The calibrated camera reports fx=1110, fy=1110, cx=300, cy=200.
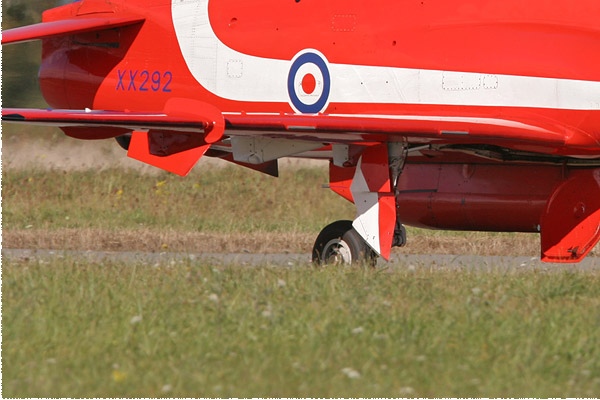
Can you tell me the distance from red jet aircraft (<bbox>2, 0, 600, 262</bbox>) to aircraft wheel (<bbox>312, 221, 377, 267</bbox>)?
16 mm

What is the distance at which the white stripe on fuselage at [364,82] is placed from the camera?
31.7 ft

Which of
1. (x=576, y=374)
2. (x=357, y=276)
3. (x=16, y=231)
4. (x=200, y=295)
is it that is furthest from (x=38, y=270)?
(x=16, y=231)

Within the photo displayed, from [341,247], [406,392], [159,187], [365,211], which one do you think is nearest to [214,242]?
[341,247]

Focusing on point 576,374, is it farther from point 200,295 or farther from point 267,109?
point 267,109

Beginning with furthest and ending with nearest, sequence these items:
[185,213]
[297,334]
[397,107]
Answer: [185,213] → [397,107] → [297,334]

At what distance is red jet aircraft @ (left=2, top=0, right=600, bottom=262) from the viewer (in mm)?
9750

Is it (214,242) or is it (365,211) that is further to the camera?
(214,242)

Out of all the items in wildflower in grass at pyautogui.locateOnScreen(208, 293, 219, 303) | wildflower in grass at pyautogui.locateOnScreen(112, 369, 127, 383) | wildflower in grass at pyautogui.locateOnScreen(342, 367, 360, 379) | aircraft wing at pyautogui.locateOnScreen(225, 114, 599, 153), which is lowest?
wildflower in grass at pyautogui.locateOnScreen(112, 369, 127, 383)

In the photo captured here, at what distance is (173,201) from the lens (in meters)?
18.6

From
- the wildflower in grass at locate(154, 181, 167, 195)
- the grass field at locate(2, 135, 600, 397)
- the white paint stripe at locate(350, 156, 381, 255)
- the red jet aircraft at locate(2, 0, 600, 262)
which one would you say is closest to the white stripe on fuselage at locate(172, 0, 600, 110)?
the red jet aircraft at locate(2, 0, 600, 262)

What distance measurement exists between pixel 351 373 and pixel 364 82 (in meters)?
5.20

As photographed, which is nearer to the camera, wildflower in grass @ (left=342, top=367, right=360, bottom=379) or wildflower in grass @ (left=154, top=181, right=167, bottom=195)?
wildflower in grass @ (left=342, top=367, right=360, bottom=379)

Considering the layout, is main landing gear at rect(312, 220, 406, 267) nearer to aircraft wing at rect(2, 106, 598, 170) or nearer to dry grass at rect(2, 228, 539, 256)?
aircraft wing at rect(2, 106, 598, 170)

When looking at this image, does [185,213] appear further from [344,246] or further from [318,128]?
[318,128]
